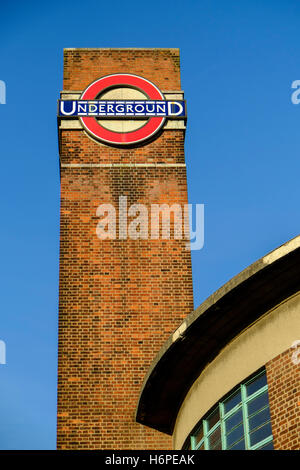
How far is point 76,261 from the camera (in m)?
19.3

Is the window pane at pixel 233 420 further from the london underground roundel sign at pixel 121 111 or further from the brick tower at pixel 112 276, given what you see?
the london underground roundel sign at pixel 121 111

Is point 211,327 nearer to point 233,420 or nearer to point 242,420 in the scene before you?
point 233,420

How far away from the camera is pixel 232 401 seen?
1393 cm

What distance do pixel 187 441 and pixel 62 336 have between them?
4.19 meters

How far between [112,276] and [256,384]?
648cm

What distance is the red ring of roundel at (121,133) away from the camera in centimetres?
2117

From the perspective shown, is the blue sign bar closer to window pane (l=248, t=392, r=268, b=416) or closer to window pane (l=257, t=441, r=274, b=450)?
window pane (l=248, t=392, r=268, b=416)

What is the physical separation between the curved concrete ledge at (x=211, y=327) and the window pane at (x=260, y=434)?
1862mm

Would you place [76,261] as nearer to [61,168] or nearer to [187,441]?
[61,168]

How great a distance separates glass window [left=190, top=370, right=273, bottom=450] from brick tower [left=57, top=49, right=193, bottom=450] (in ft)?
9.26

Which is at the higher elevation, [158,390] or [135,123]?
[135,123]
